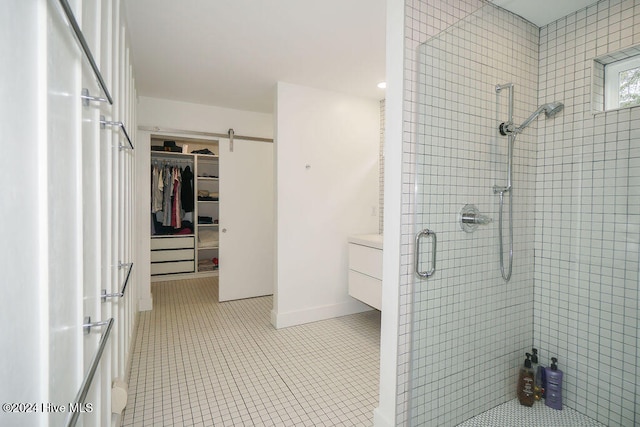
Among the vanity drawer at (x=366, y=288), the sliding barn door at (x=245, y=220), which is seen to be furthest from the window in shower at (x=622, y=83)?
the sliding barn door at (x=245, y=220)

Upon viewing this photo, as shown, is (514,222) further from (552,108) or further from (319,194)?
(319,194)

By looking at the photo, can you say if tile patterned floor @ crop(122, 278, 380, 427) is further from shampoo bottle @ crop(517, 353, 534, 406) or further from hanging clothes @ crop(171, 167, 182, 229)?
hanging clothes @ crop(171, 167, 182, 229)

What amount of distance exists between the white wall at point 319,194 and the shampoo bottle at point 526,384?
1933 millimetres

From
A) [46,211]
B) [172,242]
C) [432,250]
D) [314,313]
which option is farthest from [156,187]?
[46,211]

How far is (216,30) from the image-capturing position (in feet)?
7.25

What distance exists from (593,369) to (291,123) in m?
2.99

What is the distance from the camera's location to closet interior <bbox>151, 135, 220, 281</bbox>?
4.88 m

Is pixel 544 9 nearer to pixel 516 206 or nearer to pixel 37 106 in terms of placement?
pixel 516 206

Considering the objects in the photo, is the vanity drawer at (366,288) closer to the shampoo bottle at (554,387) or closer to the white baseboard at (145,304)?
the shampoo bottle at (554,387)

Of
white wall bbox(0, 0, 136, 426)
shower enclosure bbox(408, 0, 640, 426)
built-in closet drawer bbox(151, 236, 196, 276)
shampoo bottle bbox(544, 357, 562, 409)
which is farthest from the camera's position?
built-in closet drawer bbox(151, 236, 196, 276)

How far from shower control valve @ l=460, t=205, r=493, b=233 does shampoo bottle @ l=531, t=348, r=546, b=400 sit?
0.93 m

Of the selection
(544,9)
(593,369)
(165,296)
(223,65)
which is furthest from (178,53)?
(593,369)

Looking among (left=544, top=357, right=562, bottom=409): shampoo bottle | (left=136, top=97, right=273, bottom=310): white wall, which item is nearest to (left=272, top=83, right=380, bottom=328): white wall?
(left=136, top=97, right=273, bottom=310): white wall

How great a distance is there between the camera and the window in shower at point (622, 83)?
4.83 feet
